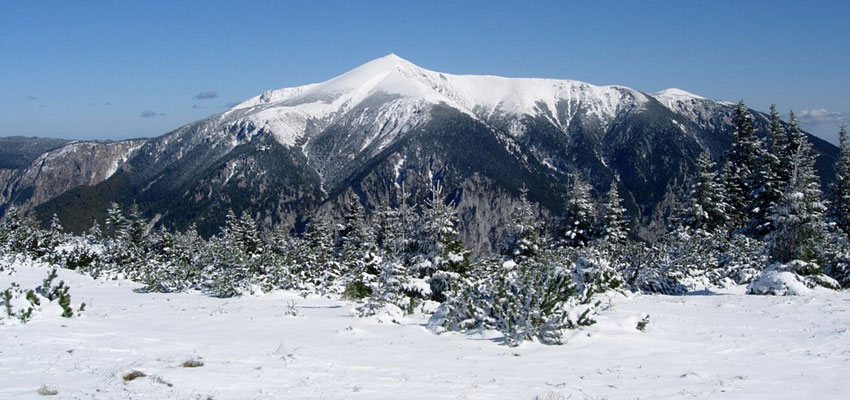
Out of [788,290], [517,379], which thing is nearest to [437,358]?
[517,379]

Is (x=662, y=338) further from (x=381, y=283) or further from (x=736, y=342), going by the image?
(x=381, y=283)

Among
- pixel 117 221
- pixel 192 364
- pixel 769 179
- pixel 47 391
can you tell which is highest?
pixel 769 179

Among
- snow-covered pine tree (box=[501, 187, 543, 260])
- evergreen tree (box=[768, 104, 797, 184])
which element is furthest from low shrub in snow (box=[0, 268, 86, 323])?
evergreen tree (box=[768, 104, 797, 184])

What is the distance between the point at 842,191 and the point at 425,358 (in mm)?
40312

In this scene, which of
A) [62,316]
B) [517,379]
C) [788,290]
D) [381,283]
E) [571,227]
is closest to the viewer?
[517,379]

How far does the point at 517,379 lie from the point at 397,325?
18.9 ft

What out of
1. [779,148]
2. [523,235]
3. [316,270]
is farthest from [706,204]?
[316,270]

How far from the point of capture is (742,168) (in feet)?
134

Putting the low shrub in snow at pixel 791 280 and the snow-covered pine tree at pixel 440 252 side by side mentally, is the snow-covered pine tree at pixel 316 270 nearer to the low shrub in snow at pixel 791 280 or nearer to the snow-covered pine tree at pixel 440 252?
the snow-covered pine tree at pixel 440 252

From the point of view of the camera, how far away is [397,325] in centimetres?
1378

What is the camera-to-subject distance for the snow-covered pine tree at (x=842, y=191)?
123 feet

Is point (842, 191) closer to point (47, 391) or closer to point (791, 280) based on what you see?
point (791, 280)

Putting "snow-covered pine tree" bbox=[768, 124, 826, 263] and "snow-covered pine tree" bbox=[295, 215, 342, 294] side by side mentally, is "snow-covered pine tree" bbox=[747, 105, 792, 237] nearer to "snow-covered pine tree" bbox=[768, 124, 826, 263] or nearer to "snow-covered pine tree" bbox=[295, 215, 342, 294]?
"snow-covered pine tree" bbox=[768, 124, 826, 263]

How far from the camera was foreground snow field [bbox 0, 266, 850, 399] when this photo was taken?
24.2 ft
